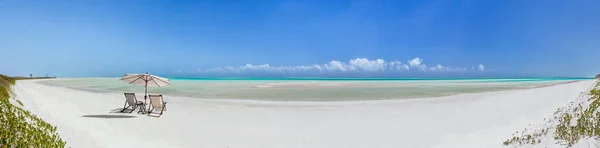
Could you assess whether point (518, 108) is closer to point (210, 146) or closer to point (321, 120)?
point (321, 120)

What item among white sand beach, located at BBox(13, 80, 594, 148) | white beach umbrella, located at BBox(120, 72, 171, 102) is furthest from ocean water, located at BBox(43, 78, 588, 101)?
white sand beach, located at BBox(13, 80, 594, 148)

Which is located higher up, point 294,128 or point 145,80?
point 145,80

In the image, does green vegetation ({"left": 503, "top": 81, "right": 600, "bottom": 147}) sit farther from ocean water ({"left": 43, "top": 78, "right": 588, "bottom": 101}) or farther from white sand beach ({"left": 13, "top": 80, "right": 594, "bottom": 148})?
ocean water ({"left": 43, "top": 78, "right": 588, "bottom": 101})

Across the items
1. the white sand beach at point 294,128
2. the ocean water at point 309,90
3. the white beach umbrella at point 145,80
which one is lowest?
the white sand beach at point 294,128

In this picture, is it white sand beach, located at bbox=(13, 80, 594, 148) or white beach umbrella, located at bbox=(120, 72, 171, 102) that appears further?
white beach umbrella, located at bbox=(120, 72, 171, 102)

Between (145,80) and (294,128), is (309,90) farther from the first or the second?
(294,128)

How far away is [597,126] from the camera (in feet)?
18.6

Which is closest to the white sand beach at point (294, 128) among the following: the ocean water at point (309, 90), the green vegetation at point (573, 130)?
the green vegetation at point (573, 130)

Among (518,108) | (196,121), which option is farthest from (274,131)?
(518,108)

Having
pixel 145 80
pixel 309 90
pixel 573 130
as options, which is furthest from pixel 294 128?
pixel 309 90

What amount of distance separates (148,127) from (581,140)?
9.82 meters

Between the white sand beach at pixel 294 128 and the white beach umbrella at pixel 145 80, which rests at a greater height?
the white beach umbrella at pixel 145 80

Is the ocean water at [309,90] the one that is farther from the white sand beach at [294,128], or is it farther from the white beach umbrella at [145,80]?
the white sand beach at [294,128]

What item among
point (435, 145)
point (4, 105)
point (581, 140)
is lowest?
point (435, 145)
